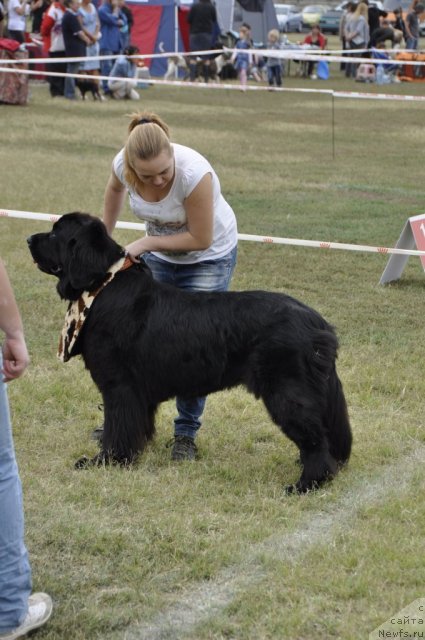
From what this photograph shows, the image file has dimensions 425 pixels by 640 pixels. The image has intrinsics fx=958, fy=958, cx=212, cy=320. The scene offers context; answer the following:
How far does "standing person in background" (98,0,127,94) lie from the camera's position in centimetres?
2602

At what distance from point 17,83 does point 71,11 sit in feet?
8.50

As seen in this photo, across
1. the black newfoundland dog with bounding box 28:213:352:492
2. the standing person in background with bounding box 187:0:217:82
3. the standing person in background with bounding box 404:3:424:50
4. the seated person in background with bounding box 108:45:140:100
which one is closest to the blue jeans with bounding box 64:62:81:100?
the seated person in background with bounding box 108:45:140:100

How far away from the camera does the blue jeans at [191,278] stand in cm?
525

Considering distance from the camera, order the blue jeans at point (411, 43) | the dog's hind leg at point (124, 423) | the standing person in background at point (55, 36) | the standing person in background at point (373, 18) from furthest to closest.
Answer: the blue jeans at point (411, 43) → the standing person in background at point (373, 18) → the standing person in background at point (55, 36) → the dog's hind leg at point (124, 423)

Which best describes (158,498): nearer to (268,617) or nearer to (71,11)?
(268,617)

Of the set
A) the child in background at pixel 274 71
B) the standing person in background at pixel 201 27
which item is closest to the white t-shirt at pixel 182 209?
the child in background at pixel 274 71

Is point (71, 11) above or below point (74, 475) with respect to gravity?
above

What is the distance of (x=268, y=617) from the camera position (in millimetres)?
3547

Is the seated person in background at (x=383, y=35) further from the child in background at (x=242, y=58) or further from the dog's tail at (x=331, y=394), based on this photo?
the dog's tail at (x=331, y=394)

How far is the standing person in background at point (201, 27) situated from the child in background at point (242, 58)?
949 millimetres

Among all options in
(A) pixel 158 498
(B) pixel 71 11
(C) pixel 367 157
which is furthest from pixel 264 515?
(B) pixel 71 11

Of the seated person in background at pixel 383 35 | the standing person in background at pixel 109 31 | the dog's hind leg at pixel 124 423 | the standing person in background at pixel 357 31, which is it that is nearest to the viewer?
the dog's hind leg at pixel 124 423

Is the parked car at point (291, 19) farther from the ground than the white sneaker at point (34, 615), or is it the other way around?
the white sneaker at point (34, 615)

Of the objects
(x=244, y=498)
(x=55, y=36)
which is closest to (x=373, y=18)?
(x=55, y=36)
